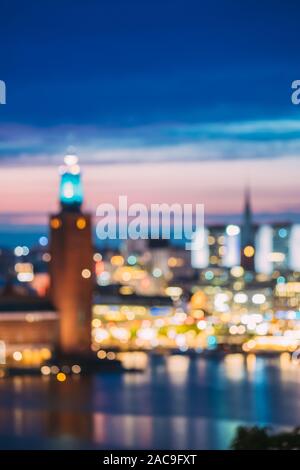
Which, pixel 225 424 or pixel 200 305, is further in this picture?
pixel 200 305

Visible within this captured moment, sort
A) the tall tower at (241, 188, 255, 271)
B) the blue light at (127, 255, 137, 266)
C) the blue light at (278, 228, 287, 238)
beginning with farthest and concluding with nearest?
the blue light at (127, 255, 137, 266), the blue light at (278, 228, 287, 238), the tall tower at (241, 188, 255, 271)

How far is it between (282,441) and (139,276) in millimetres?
15906

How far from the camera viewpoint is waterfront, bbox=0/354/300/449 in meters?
6.39

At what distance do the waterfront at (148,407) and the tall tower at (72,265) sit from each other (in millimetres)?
720

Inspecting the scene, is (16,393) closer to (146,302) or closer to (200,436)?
(200,436)

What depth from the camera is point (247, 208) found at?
13.3 metres

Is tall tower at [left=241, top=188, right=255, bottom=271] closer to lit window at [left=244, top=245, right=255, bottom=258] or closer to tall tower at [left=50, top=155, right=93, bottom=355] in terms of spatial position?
lit window at [left=244, top=245, right=255, bottom=258]

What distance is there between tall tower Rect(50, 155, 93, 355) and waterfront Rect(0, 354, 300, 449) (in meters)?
0.72

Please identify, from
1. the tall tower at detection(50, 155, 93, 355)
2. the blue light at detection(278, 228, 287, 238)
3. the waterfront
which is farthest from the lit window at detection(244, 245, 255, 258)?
the tall tower at detection(50, 155, 93, 355)

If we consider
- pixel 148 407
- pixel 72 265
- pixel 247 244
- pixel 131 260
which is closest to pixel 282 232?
pixel 247 244

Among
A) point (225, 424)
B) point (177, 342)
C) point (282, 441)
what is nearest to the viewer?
point (282, 441)

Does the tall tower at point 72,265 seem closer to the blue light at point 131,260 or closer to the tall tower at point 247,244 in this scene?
the tall tower at point 247,244

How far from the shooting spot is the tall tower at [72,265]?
10719mm

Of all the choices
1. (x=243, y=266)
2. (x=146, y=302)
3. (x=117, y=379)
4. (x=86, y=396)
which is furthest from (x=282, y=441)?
(x=243, y=266)
